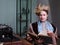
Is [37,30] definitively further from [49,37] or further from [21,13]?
[21,13]

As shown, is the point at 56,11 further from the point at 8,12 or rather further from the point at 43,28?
the point at 43,28

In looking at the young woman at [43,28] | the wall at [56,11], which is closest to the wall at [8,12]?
the wall at [56,11]

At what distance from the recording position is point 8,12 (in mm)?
3730

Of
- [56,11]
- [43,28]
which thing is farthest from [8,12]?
[43,28]

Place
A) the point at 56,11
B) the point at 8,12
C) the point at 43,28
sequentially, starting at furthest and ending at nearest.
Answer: the point at 56,11, the point at 8,12, the point at 43,28

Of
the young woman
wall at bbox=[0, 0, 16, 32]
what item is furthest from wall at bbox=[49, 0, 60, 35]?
the young woman

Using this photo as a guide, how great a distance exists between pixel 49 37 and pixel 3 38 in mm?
671

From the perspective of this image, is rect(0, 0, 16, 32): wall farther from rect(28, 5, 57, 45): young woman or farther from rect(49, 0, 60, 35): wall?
rect(28, 5, 57, 45): young woman

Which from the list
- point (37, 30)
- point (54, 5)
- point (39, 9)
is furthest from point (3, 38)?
point (54, 5)

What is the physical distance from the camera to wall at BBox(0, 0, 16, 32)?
3.67 metres

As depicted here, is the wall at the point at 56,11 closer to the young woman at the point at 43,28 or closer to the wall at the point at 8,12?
the wall at the point at 8,12

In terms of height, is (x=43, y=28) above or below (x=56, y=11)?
below

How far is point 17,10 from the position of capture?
3.81 m

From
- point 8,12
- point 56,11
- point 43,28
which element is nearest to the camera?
point 43,28
